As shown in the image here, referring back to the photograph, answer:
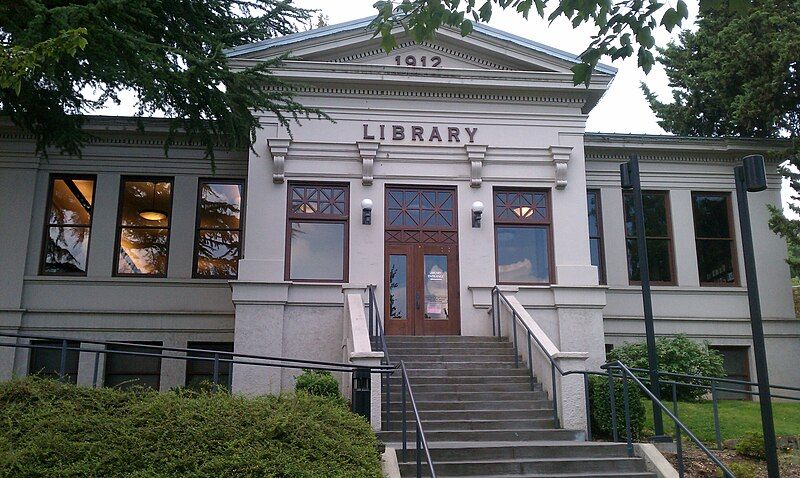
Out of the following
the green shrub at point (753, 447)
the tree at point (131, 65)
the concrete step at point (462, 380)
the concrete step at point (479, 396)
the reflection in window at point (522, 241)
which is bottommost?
the green shrub at point (753, 447)

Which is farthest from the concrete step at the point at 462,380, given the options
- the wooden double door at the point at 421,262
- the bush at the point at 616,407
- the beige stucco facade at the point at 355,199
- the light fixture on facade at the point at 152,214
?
the light fixture on facade at the point at 152,214

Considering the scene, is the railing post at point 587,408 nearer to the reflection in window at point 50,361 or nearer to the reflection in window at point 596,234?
the reflection in window at point 596,234

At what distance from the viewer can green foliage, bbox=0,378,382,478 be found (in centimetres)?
696

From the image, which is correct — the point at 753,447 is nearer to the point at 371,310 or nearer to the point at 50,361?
the point at 371,310

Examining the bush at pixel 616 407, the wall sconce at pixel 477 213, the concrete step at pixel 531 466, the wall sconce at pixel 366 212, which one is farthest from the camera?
the wall sconce at pixel 477 213

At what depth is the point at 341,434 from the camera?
8.20 m

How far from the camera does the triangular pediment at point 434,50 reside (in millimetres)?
16469

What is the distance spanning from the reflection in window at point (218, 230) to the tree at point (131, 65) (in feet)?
10.5

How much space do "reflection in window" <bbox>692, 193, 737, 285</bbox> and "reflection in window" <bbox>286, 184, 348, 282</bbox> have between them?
973cm

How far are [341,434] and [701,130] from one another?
20784 millimetres

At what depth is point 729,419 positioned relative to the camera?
1388cm

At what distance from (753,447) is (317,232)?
931cm

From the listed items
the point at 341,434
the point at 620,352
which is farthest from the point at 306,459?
the point at 620,352

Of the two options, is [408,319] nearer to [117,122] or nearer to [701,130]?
[117,122]
